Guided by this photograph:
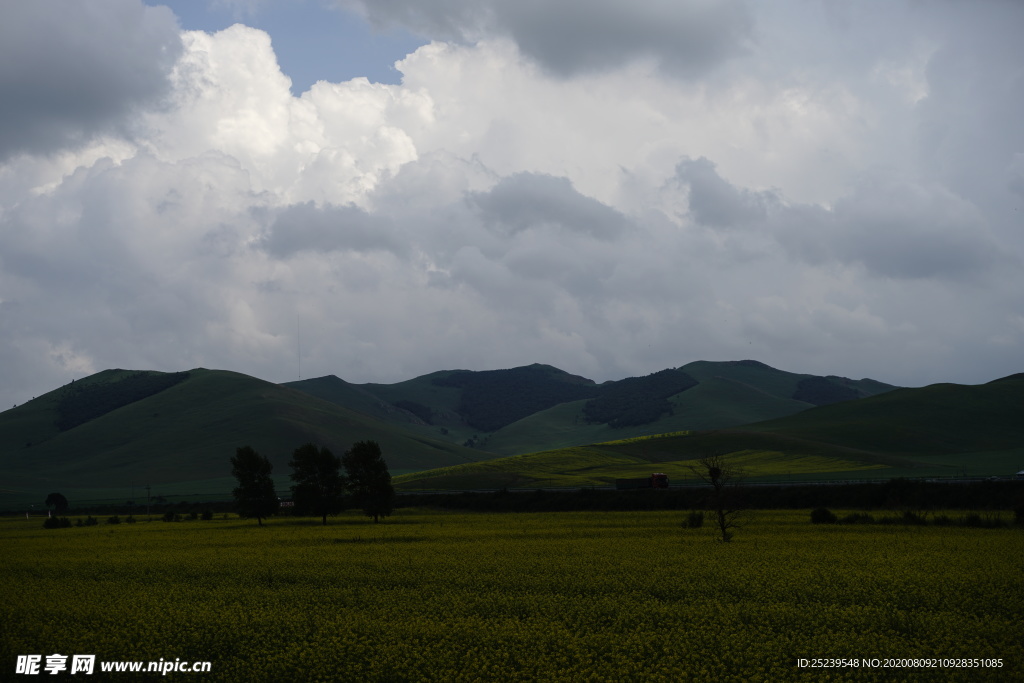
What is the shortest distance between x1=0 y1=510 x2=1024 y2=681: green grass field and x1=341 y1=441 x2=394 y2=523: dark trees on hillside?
126 ft

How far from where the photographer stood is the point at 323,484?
10556 cm

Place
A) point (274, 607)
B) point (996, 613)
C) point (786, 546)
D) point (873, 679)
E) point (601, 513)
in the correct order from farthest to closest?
point (601, 513), point (786, 546), point (274, 607), point (996, 613), point (873, 679)

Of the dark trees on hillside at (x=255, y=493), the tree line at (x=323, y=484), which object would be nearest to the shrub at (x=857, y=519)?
the tree line at (x=323, y=484)

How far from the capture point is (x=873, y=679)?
2395 centimetres

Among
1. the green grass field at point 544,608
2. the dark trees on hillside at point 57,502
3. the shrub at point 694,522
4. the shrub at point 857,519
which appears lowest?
the shrub at point 857,519

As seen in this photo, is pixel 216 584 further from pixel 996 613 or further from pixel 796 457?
pixel 796 457

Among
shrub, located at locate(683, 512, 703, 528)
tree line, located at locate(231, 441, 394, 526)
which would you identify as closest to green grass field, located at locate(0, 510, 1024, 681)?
shrub, located at locate(683, 512, 703, 528)

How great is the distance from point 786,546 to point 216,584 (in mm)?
34080

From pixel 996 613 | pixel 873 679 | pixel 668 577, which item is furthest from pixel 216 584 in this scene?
pixel 996 613

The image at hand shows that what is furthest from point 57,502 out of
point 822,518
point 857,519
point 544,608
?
point 544,608

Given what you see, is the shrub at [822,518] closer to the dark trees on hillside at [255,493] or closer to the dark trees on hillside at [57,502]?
the dark trees on hillside at [255,493]

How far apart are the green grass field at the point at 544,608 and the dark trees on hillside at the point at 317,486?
145 ft

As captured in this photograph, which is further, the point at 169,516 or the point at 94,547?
the point at 169,516

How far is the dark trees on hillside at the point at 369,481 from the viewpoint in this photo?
9806 cm
